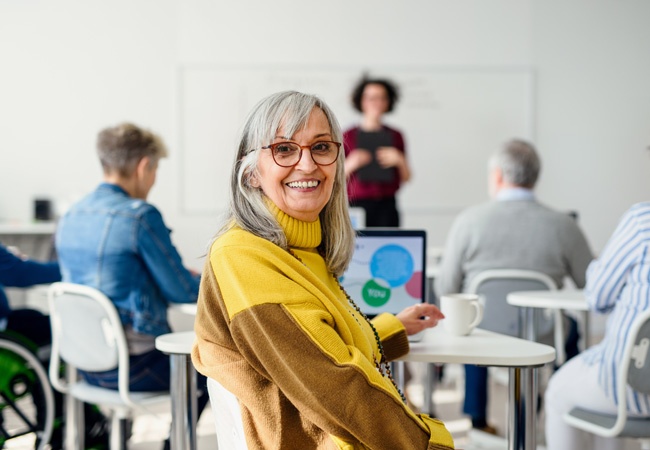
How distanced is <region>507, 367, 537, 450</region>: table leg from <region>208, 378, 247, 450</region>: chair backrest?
662mm

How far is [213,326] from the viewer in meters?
1.23

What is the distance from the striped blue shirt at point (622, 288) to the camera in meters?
2.03

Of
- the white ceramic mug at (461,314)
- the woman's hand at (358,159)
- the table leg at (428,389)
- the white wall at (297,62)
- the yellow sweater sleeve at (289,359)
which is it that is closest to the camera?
the yellow sweater sleeve at (289,359)

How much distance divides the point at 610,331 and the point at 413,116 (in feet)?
12.4

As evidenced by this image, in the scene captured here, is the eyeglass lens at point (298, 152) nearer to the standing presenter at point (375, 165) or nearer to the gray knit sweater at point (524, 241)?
the gray knit sweater at point (524, 241)

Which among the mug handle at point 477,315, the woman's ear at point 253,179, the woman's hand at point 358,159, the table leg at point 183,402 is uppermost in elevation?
the woman's hand at point 358,159

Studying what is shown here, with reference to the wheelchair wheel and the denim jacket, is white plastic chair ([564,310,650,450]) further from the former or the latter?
the wheelchair wheel

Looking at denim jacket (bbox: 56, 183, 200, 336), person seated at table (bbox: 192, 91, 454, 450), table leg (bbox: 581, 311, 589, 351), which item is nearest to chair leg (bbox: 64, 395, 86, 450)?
denim jacket (bbox: 56, 183, 200, 336)

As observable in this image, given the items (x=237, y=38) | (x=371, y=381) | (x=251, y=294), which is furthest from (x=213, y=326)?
(x=237, y=38)

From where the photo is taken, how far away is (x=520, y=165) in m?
3.18

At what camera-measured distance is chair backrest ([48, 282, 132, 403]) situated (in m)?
2.29

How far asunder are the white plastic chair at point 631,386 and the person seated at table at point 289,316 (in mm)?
801

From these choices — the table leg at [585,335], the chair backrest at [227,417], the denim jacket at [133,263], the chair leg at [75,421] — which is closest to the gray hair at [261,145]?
the chair backrest at [227,417]

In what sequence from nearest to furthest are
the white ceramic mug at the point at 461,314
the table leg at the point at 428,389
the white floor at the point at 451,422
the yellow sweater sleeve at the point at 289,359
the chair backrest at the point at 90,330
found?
1. the yellow sweater sleeve at the point at 289,359
2. the white ceramic mug at the point at 461,314
3. the chair backrest at the point at 90,330
4. the table leg at the point at 428,389
5. the white floor at the point at 451,422
